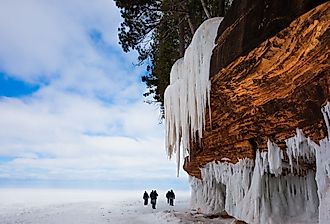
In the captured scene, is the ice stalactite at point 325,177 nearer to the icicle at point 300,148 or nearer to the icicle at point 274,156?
the icicle at point 300,148

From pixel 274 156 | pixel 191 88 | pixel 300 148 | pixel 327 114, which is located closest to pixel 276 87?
pixel 327 114

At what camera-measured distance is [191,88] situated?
7.20 m

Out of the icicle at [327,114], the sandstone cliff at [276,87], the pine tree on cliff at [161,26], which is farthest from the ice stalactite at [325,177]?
the pine tree on cliff at [161,26]

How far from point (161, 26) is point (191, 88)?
790 cm

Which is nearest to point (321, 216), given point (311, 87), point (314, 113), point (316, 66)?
point (314, 113)

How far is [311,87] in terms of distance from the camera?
4.98 m

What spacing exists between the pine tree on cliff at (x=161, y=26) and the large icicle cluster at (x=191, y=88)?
4855 mm

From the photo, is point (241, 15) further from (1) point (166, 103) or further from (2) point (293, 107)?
(1) point (166, 103)

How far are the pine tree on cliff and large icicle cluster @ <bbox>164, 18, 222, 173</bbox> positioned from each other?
4.85 m

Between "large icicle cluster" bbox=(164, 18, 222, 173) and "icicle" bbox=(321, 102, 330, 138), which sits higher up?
"large icicle cluster" bbox=(164, 18, 222, 173)

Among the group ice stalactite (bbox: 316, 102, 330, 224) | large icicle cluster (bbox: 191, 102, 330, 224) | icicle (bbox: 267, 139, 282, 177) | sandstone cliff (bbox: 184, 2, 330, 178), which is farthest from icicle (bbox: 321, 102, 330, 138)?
icicle (bbox: 267, 139, 282, 177)

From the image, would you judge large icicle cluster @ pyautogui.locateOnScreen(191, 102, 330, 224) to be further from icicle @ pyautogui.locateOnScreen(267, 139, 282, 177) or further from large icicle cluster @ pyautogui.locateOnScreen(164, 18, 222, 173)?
large icicle cluster @ pyautogui.locateOnScreen(164, 18, 222, 173)

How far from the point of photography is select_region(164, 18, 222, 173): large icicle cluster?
21.7 feet

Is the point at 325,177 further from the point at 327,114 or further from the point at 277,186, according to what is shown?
the point at 277,186
